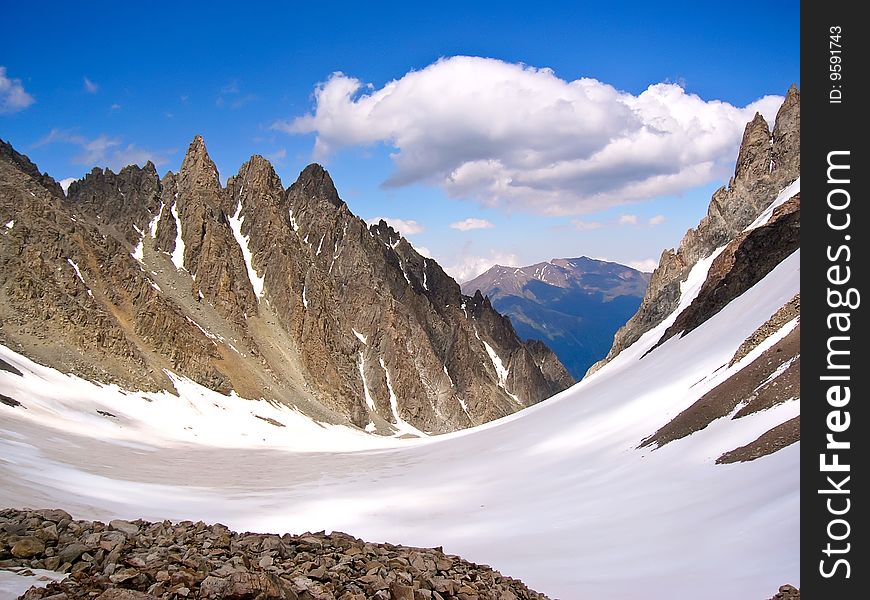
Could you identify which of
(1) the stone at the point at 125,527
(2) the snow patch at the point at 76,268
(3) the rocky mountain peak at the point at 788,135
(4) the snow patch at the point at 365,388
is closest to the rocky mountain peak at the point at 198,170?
(2) the snow patch at the point at 76,268

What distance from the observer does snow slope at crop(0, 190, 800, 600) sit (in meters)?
12.3

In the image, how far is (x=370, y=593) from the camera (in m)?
8.12

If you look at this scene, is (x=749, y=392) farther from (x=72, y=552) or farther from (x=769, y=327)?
(x=72, y=552)

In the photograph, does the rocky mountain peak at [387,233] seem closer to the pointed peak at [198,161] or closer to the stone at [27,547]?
the pointed peak at [198,161]

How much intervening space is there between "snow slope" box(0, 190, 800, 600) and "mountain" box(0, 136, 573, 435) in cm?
1211

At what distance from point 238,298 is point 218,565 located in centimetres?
8747

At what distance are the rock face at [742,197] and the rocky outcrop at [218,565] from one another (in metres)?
72.4

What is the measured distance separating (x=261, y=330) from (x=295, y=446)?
40149 millimetres

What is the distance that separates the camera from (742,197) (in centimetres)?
7750

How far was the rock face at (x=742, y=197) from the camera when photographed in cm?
7344

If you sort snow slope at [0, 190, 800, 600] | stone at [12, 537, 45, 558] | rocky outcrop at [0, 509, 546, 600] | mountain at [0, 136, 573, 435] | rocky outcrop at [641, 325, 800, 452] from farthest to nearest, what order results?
mountain at [0, 136, 573, 435]
rocky outcrop at [641, 325, 800, 452]
snow slope at [0, 190, 800, 600]
stone at [12, 537, 45, 558]
rocky outcrop at [0, 509, 546, 600]

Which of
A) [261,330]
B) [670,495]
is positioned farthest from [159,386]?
[670,495]
